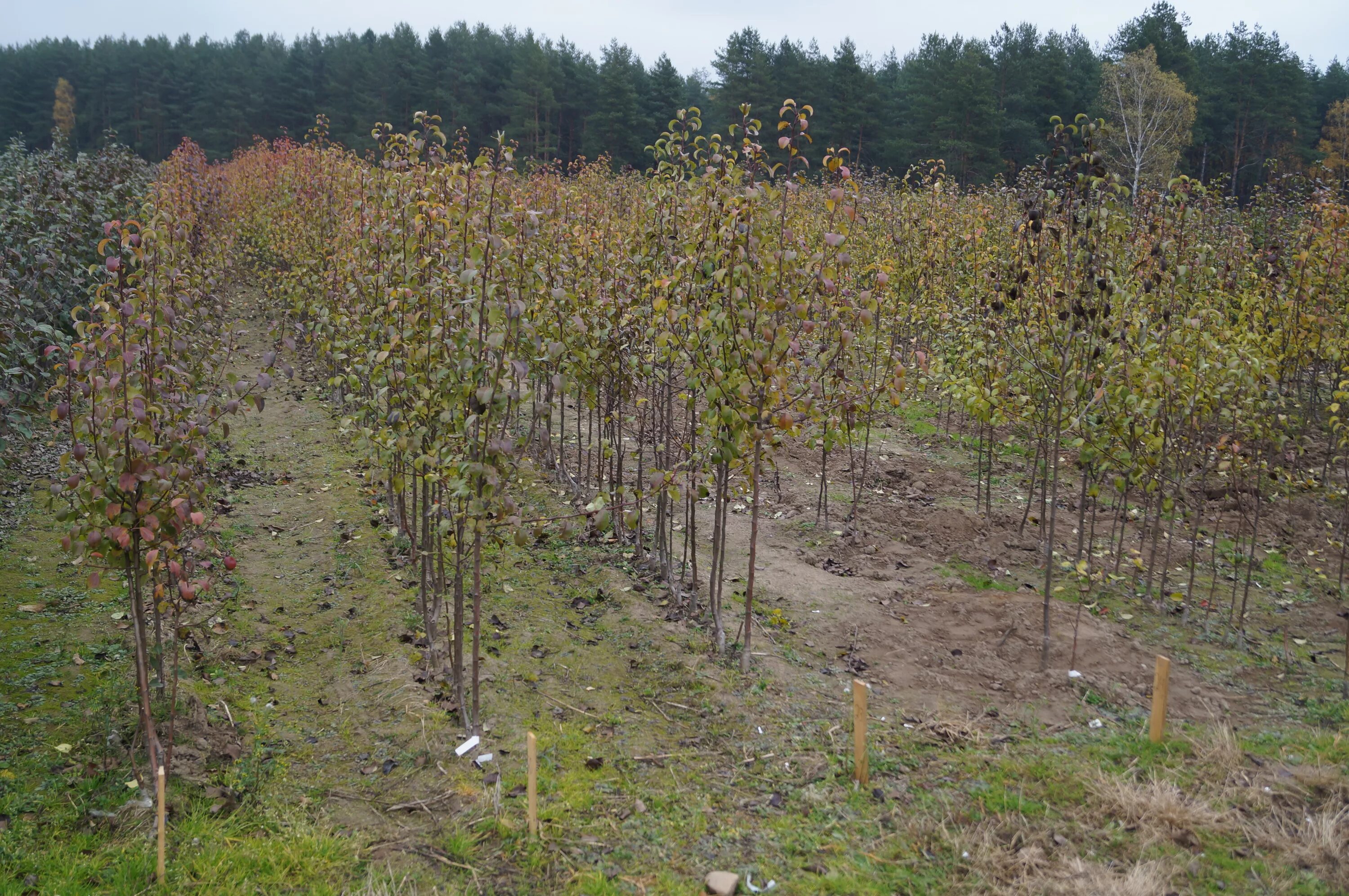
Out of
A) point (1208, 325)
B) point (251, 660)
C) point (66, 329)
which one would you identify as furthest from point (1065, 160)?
point (66, 329)

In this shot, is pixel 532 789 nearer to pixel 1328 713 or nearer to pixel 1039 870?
pixel 1039 870

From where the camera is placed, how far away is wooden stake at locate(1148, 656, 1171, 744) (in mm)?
4512

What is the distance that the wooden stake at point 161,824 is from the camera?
354 centimetres

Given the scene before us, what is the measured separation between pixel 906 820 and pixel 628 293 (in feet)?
15.4

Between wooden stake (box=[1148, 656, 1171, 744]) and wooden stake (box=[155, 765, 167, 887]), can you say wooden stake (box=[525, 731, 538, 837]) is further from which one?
wooden stake (box=[1148, 656, 1171, 744])

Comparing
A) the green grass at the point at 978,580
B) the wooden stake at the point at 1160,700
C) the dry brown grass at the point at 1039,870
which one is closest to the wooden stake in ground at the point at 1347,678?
the wooden stake at the point at 1160,700

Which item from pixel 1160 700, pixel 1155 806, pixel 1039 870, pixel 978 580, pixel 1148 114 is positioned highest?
pixel 1148 114

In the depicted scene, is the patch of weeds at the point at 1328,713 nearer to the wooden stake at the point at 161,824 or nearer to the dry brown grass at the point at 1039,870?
the dry brown grass at the point at 1039,870

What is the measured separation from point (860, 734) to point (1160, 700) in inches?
63.1

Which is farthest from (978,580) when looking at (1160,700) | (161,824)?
(161,824)

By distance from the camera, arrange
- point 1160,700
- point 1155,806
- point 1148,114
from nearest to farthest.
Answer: point 1155,806 < point 1160,700 < point 1148,114

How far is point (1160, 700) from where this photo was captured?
457cm

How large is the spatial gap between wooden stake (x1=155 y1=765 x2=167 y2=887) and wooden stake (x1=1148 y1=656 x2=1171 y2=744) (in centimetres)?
460

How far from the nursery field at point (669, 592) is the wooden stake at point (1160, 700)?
0.02m
